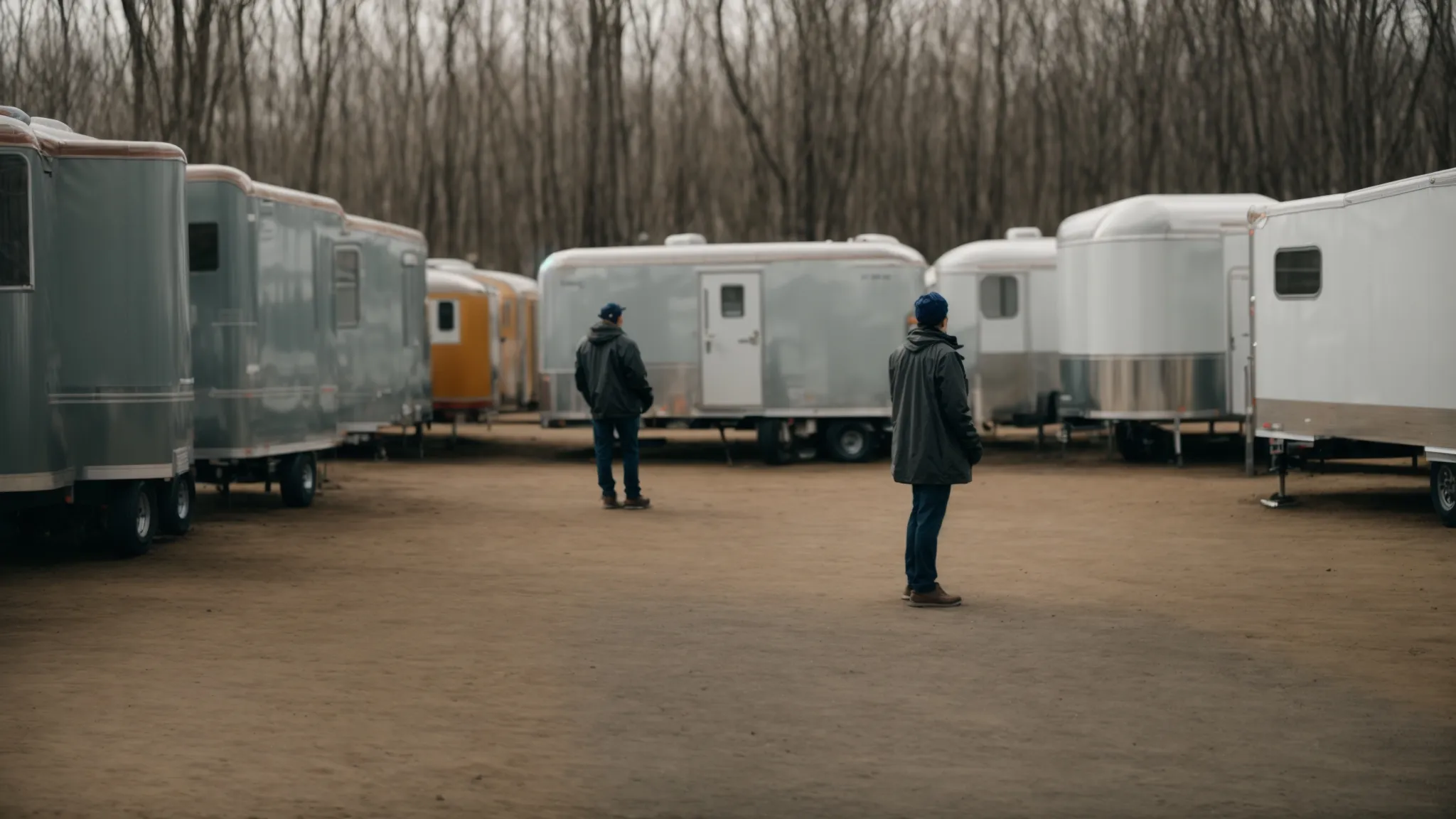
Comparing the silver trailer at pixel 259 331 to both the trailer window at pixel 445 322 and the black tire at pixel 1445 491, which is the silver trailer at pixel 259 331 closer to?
the trailer window at pixel 445 322

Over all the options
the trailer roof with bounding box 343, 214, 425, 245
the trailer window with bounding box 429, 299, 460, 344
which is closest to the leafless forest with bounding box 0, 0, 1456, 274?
the trailer window with bounding box 429, 299, 460, 344

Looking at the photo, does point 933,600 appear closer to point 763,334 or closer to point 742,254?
point 763,334

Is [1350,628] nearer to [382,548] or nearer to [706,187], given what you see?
[382,548]

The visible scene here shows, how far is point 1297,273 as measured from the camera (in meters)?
16.6

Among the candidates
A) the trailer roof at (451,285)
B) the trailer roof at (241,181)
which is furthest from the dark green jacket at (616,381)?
the trailer roof at (451,285)

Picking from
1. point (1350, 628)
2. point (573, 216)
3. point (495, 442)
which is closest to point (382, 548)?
point (1350, 628)

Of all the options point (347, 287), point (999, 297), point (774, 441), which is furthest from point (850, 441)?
point (347, 287)

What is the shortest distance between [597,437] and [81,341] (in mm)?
5373

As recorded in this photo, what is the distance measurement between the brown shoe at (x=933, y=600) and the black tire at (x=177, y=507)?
657cm

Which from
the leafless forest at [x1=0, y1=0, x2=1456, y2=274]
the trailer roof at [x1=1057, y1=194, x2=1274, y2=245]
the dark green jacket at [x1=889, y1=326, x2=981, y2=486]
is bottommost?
the dark green jacket at [x1=889, y1=326, x2=981, y2=486]

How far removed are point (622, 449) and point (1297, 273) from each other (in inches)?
261

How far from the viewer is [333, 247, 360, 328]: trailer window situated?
19.5 metres

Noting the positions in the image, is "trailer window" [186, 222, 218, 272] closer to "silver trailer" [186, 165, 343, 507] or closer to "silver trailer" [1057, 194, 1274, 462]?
"silver trailer" [186, 165, 343, 507]

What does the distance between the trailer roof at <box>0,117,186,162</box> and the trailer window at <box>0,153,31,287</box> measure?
16 cm
